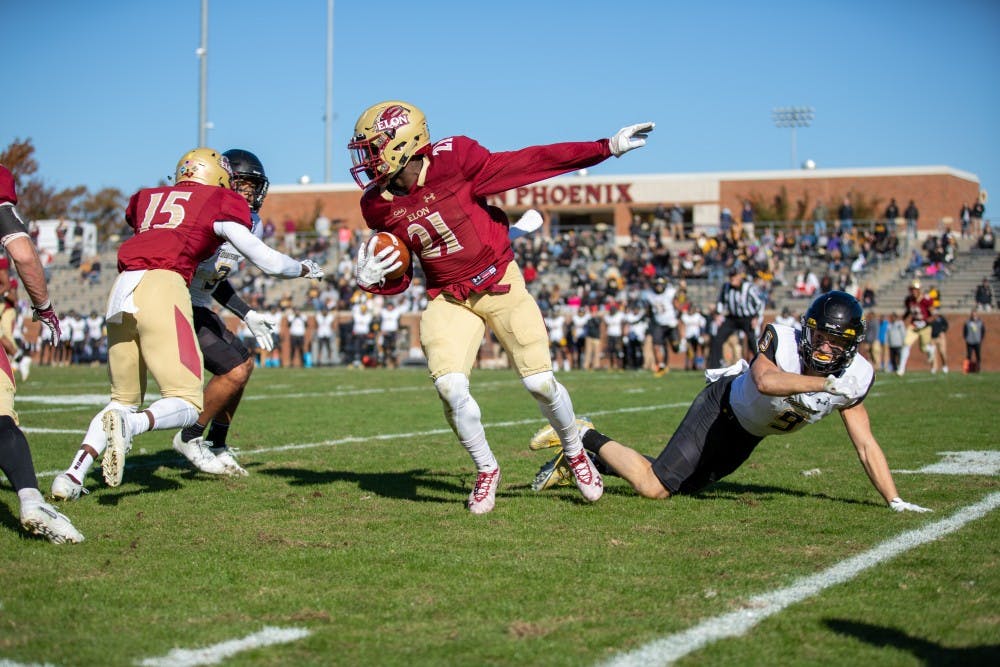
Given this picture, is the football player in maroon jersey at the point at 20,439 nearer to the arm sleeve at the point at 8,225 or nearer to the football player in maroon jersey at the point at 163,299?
the arm sleeve at the point at 8,225

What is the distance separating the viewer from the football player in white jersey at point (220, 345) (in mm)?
6445

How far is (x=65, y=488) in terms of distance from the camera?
191 inches

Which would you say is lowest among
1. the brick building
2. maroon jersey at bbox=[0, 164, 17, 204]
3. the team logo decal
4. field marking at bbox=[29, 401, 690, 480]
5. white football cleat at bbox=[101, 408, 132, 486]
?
field marking at bbox=[29, 401, 690, 480]

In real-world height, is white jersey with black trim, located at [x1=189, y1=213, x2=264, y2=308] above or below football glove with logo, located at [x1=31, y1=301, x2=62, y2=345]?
above

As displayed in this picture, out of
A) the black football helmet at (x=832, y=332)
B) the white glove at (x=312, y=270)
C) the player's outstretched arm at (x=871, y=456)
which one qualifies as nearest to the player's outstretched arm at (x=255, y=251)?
the white glove at (x=312, y=270)

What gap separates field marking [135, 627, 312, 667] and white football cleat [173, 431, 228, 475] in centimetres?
339

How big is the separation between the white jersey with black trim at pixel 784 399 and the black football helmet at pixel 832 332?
11cm

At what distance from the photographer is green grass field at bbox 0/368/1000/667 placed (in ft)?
10.0

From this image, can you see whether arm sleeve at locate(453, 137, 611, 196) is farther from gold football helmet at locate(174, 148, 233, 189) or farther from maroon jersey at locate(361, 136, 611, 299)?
gold football helmet at locate(174, 148, 233, 189)

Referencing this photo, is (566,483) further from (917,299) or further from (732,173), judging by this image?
(732,173)

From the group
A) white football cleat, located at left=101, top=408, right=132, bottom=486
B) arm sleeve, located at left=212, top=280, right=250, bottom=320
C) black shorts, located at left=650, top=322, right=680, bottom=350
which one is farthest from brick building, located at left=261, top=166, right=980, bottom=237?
white football cleat, located at left=101, top=408, right=132, bottom=486

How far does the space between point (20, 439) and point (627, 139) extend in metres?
3.04

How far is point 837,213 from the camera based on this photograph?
36219mm

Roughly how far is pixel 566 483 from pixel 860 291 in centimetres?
2220
